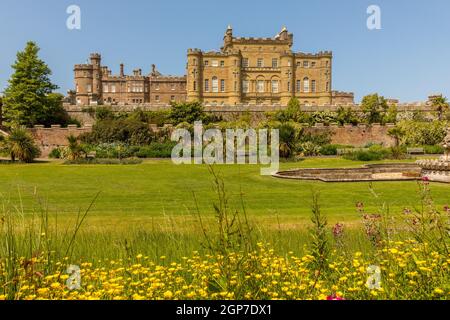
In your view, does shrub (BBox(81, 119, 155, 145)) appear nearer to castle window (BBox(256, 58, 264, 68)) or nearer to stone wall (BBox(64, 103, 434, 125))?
stone wall (BBox(64, 103, 434, 125))

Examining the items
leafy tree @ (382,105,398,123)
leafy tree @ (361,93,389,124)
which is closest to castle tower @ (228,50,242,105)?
leafy tree @ (361,93,389,124)

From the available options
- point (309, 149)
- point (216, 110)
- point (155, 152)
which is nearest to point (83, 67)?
point (216, 110)

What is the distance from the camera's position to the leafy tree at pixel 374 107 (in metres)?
56.9

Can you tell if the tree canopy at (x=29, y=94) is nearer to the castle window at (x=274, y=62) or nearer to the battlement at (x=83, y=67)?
the battlement at (x=83, y=67)

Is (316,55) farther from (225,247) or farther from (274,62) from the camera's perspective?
(225,247)

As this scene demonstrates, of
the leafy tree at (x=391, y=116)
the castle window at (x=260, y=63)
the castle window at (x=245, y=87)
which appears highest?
the castle window at (x=260, y=63)

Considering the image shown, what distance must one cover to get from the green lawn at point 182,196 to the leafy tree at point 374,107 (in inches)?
1644

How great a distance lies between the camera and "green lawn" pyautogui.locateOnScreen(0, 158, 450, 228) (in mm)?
9820

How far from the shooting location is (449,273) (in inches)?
177

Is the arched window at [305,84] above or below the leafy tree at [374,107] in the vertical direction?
above

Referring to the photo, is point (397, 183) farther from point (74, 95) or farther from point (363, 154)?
point (74, 95)

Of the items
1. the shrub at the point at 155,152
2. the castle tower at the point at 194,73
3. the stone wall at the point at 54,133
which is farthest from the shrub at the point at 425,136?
the castle tower at the point at 194,73

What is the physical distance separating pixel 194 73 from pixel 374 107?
28308 millimetres

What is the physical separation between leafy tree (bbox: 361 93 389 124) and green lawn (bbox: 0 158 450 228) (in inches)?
1644
